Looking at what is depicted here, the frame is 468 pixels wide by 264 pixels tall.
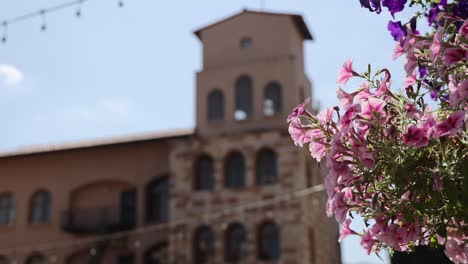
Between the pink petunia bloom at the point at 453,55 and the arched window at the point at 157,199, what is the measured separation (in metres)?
22.2

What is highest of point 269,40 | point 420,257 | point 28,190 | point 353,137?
point 269,40

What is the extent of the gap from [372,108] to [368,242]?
63cm

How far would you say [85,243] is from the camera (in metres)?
24.4

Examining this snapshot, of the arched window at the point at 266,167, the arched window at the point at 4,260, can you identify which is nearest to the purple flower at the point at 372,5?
the arched window at the point at 266,167

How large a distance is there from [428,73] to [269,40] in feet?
68.3

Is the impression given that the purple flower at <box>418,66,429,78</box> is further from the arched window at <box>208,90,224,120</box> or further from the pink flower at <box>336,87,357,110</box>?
the arched window at <box>208,90,224,120</box>

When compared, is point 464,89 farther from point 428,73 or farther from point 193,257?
point 193,257

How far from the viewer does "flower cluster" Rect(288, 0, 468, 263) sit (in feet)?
8.07

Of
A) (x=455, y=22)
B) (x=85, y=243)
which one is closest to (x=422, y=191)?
(x=455, y=22)

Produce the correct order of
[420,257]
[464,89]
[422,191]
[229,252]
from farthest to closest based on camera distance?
1. [229,252]
2. [420,257]
3. [422,191]
4. [464,89]

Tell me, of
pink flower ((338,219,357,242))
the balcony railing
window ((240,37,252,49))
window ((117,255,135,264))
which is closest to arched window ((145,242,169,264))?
window ((117,255,135,264))

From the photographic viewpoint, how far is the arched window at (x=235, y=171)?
22.4 m

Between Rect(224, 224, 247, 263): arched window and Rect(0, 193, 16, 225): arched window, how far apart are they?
30.0ft

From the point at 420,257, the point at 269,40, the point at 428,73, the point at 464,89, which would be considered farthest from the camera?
the point at 269,40
